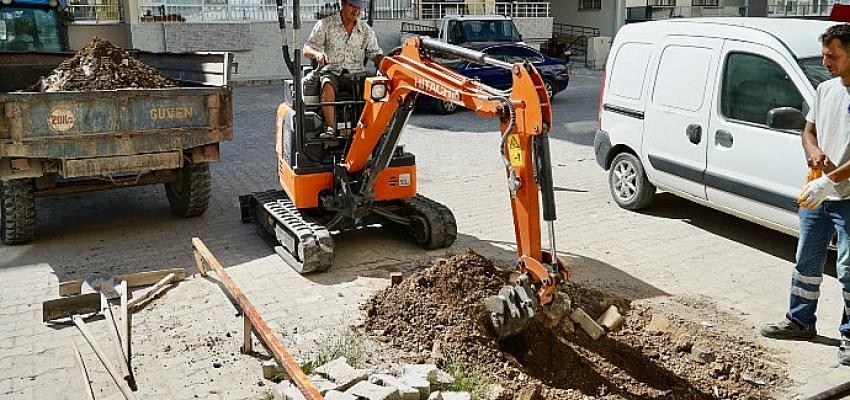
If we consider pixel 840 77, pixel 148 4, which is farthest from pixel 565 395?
pixel 148 4

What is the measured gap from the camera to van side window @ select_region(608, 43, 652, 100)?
8484 millimetres

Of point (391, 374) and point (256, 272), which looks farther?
point (256, 272)

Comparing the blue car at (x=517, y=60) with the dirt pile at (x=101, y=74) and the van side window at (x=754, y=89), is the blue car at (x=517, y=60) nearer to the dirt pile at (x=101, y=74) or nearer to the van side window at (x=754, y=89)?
the dirt pile at (x=101, y=74)

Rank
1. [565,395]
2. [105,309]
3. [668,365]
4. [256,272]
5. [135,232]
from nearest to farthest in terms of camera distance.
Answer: [565,395] → [668,365] → [105,309] → [256,272] → [135,232]

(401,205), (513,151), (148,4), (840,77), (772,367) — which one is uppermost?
(148,4)

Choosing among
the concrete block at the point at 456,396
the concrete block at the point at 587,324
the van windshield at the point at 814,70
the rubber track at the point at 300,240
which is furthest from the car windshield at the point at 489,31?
the concrete block at the point at 456,396

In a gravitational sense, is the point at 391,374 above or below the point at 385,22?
below

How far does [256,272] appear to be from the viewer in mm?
6973

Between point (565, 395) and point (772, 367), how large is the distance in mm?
1548

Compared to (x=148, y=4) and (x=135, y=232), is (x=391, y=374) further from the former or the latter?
(x=148, y=4)

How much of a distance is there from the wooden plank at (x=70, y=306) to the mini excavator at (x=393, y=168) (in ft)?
5.31

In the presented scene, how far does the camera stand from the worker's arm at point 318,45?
281 inches

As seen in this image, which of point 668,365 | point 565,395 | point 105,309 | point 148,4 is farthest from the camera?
point 148,4

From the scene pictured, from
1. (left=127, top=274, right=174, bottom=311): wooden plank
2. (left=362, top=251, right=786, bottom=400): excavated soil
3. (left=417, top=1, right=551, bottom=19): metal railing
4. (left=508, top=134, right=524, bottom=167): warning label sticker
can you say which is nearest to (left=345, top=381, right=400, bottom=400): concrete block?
(left=362, top=251, right=786, bottom=400): excavated soil
